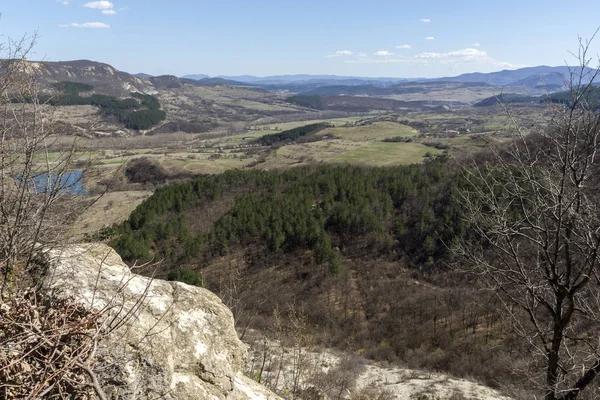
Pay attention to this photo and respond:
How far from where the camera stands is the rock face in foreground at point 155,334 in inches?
170

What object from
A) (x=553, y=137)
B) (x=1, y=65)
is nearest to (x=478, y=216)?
(x=553, y=137)

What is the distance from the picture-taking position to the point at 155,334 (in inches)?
168

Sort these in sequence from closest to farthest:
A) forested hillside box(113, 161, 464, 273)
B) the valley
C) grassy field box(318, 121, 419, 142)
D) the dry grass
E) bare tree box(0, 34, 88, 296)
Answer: bare tree box(0, 34, 88, 296) < the valley < forested hillside box(113, 161, 464, 273) < the dry grass < grassy field box(318, 121, 419, 142)

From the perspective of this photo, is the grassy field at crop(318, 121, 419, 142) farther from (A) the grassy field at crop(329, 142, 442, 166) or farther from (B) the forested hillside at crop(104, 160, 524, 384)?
(B) the forested hillside at crop(104, 160, 524, 384)

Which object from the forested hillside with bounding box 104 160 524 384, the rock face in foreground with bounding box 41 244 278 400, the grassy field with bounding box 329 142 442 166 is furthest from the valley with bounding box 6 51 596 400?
the grassy field with bounding box 329 142 442 166

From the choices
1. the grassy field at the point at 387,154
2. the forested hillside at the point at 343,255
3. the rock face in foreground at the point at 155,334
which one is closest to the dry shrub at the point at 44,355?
the rock face in foreground at the point at 155,334

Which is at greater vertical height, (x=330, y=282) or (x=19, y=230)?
(x=19, y=230)

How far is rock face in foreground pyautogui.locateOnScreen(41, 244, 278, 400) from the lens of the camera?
14.2 ft

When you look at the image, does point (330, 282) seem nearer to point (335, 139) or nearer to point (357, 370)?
point (357, 370)

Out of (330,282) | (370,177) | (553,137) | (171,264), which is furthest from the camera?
(370,177)

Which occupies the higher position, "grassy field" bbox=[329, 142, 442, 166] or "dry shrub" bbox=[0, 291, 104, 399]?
"dry shrub" bbox=[0, 291, 104, 399]


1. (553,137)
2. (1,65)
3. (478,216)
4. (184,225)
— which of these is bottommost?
(184,225)

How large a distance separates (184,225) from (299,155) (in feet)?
→ 212

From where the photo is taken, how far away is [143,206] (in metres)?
54.5
